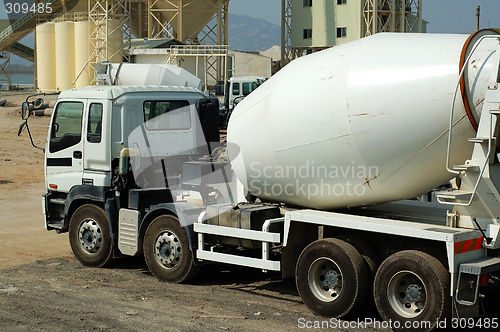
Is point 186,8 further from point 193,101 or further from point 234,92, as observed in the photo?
point 193,101

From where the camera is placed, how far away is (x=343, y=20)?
171ft

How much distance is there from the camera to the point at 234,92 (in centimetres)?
3553

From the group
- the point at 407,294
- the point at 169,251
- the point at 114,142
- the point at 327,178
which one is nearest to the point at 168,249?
the point at 169,251

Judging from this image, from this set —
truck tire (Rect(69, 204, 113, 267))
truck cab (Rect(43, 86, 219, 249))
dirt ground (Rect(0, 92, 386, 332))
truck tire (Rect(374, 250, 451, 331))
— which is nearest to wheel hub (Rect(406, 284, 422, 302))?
truck tire (Rect(374, 250, 451, 331))

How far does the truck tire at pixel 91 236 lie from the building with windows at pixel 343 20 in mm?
39872

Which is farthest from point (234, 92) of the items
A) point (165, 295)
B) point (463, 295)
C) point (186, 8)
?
point (463, 295)

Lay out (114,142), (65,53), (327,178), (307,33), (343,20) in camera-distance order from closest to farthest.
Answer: (327,178) → (114,142) → (343,20) → (307,33) → (65,53)

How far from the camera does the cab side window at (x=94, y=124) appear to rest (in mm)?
12078

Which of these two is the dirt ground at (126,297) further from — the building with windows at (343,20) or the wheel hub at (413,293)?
the building with windows at (343,20)

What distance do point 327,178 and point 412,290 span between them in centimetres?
186

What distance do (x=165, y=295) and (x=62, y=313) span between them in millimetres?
1531

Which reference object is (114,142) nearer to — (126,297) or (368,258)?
(126,297)

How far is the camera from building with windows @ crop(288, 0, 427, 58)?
51.0 meters

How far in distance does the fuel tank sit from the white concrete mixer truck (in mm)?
17
